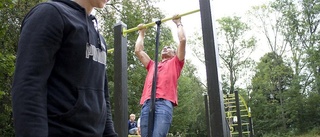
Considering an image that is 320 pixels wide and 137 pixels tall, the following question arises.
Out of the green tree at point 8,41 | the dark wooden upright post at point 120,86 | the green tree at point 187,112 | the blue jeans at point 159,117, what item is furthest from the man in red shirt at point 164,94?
the green tree at point 187,112

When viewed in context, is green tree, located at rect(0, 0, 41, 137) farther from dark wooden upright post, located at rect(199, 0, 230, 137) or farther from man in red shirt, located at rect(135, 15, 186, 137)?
dark wooden upright post, located at rect(199, 0, 230, 137)

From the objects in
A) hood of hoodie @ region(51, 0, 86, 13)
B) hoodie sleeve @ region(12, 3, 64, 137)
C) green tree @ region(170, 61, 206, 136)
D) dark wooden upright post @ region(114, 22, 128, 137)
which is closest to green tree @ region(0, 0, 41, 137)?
dark wooden upright post @ region(114, 22, 128, 137)

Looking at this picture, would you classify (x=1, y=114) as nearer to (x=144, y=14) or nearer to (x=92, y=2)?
(x=144, y=14)

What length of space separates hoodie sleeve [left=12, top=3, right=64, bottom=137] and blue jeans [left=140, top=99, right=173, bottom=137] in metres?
1.89

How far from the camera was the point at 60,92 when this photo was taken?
1017 millimetres

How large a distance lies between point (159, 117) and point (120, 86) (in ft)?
2.94

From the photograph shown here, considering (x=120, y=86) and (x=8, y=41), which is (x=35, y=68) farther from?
(x=8, y=41)

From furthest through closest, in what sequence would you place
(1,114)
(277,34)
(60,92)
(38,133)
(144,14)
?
1. (277,34)
2. (144,14)
3. (1,114)
4. (60,92)
5. (38,133)

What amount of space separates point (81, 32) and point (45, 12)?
0.41 feet

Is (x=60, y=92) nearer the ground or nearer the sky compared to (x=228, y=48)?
nearer the ground

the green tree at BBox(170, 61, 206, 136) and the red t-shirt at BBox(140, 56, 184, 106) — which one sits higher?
the green tree at BBox(170, 61, 206, 136)

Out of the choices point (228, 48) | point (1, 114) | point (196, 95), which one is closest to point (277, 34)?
point (228, 48)

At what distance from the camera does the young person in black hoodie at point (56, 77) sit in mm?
931

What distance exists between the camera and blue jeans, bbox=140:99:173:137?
2807mm
